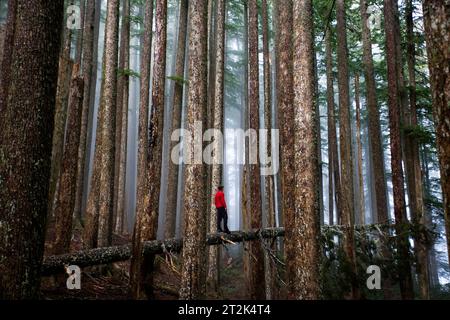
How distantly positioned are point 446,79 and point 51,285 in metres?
8.89

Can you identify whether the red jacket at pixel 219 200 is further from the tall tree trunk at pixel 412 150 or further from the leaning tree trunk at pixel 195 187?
the tall tree trunk at pixel 412 150

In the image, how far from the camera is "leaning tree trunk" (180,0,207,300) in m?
6.70

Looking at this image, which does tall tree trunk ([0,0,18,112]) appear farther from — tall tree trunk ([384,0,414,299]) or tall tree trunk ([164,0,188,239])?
tall tree trunk ([384,0,414,299])

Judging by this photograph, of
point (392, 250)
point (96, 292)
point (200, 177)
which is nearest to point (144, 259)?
point (96, 292)

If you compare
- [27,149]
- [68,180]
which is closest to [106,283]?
[68,180]

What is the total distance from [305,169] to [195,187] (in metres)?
2.37

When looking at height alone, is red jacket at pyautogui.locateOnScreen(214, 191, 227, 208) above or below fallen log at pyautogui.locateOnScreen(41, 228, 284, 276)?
above

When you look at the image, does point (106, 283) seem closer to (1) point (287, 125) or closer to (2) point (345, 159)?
(1) point (287, 125)

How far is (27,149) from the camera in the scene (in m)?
4.46

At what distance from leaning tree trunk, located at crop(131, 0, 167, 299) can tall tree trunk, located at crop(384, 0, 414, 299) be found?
7441 mm

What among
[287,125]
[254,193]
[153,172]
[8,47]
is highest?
[8,47]

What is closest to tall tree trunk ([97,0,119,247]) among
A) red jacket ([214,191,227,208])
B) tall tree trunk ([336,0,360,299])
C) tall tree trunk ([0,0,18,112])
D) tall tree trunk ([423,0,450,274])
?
tall tree trunk ([0,0,18,112])
